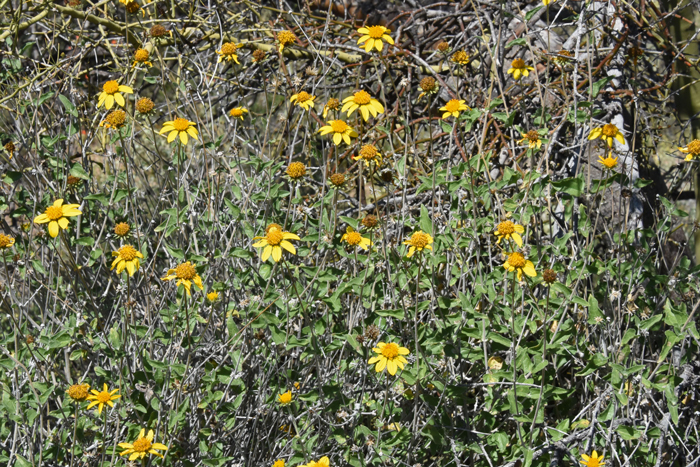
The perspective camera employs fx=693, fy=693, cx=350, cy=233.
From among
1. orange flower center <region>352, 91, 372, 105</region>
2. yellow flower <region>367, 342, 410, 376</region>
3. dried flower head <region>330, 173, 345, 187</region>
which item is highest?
orange flower center <region>352, 91, 372, 105</region>

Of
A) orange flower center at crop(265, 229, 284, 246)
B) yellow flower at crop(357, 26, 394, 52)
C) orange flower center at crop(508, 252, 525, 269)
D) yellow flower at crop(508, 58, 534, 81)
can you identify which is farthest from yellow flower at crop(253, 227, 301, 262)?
yellow flower at crop(508, 58, 534, 81)

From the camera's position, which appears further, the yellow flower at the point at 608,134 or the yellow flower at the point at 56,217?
the yellow flower at the point at 608,134

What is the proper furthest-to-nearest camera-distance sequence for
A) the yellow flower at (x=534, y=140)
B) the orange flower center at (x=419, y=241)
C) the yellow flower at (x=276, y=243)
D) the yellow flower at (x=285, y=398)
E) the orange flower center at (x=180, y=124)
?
the yellow flower at (x=534, y=140)
the orange flower center at (x=180, y=124)
the yellow flower at (x=285, y=398)
the orange flower center at (x=419, y=241)
the yellow flower at (x=276, y=243)

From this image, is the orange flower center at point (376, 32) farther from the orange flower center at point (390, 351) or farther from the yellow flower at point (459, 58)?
the orange flower center at point (390, 351)

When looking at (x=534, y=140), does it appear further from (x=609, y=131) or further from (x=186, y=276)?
(x=186, y=276)

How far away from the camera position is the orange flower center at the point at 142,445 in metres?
1.88

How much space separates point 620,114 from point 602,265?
3.36 ft

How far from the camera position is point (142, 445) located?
1.88 metres

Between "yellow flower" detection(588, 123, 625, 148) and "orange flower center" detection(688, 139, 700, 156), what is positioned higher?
"orange flower center" detection(688, 139, 700, 156)

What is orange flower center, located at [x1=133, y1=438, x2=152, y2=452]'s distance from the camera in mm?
1875

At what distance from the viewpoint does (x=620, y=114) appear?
2.94 m

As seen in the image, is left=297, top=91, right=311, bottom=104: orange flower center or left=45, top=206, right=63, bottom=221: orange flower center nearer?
left=45, top=206, right=63, bottom=221: orange flower center

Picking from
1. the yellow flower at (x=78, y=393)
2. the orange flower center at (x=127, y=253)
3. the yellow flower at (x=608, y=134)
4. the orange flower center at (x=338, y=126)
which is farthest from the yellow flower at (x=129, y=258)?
the yellow flower at (x=608, y=134)

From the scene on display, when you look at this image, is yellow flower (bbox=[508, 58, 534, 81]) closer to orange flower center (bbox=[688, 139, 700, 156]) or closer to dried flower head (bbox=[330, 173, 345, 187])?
A: orange flower center (bbox=[688, 139, 700, 156])
